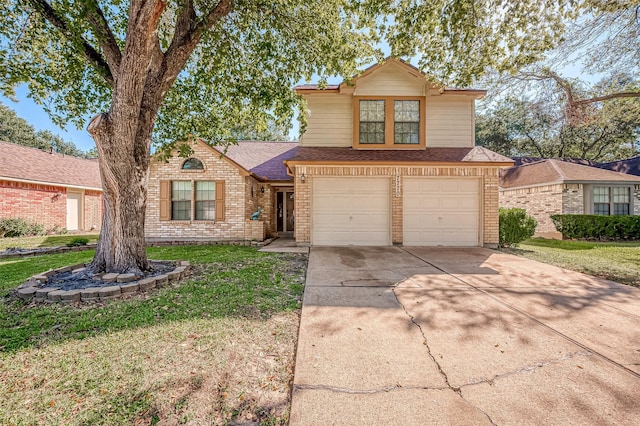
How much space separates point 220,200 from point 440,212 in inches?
324

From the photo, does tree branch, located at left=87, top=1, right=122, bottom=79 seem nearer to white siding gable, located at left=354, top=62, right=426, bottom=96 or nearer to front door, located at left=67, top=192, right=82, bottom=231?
white siding gable, located at left=354, top=62, right=426, bottom=96

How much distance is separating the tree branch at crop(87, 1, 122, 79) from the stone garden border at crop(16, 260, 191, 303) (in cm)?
370

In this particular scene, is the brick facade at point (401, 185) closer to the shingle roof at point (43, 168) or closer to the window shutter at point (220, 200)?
the window shutter at point (220, 200)

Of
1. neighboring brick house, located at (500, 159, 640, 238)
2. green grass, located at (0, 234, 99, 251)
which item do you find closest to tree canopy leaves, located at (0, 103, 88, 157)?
green grass, located at (0, 234, 99, 251)

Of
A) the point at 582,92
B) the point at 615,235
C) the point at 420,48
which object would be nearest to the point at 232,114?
the point at 420,48

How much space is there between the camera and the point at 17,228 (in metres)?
12.0

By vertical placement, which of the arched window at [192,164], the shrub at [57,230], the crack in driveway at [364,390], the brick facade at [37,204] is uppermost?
the arched window at [192,164]

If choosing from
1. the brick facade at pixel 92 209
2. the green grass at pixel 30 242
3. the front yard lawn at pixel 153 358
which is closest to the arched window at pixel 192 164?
the green grass at pixel 30 242

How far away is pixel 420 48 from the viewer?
272 inches

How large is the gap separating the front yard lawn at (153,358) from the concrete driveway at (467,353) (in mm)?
343

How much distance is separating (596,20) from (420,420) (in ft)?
38.1

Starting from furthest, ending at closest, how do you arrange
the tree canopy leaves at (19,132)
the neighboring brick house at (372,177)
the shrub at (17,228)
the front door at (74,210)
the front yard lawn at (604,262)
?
the tree canopy leaves at (19,132) < the front door at (74,210) < the shrub at (17,228) < the neighboring brick house at (372,177) < the front yard lawn at (604,262)

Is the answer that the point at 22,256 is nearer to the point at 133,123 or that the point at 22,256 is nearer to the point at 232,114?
the point at 133,123

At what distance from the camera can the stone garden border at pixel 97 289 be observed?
384 centimetres
